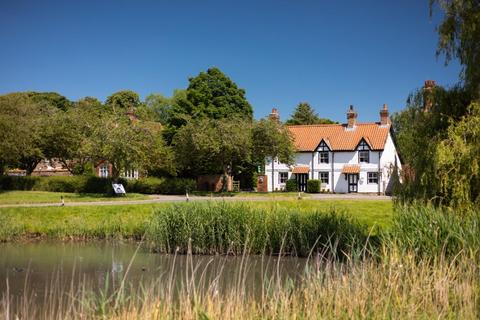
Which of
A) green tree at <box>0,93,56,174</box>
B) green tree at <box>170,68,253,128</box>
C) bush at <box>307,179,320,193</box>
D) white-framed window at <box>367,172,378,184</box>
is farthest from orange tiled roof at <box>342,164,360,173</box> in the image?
green tree at <box>0,93,56,174</box>

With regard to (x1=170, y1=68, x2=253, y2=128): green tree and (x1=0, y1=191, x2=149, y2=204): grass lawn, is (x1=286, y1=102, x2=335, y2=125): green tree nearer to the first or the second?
(x1=170, y1=68, x2=253, y2=128): green tree

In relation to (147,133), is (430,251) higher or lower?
lower

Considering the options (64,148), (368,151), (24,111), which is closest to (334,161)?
(368,151)

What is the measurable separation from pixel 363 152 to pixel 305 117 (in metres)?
28.4

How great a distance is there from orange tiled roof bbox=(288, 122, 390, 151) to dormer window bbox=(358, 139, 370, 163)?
15.4 inches

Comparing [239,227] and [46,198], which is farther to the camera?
[46,198]

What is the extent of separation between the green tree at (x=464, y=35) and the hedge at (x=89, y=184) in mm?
28499

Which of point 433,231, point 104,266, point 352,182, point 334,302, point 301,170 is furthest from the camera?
point 301,170

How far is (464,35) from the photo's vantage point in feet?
45.3

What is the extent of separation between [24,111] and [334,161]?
28.5 m

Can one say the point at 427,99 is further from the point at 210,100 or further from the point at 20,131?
the point at 210,100

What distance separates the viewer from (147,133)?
36.9m

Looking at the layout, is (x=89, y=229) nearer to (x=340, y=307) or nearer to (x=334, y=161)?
(x=340, y=307)

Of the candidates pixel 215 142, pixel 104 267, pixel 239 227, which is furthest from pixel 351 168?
pixel 104 267
